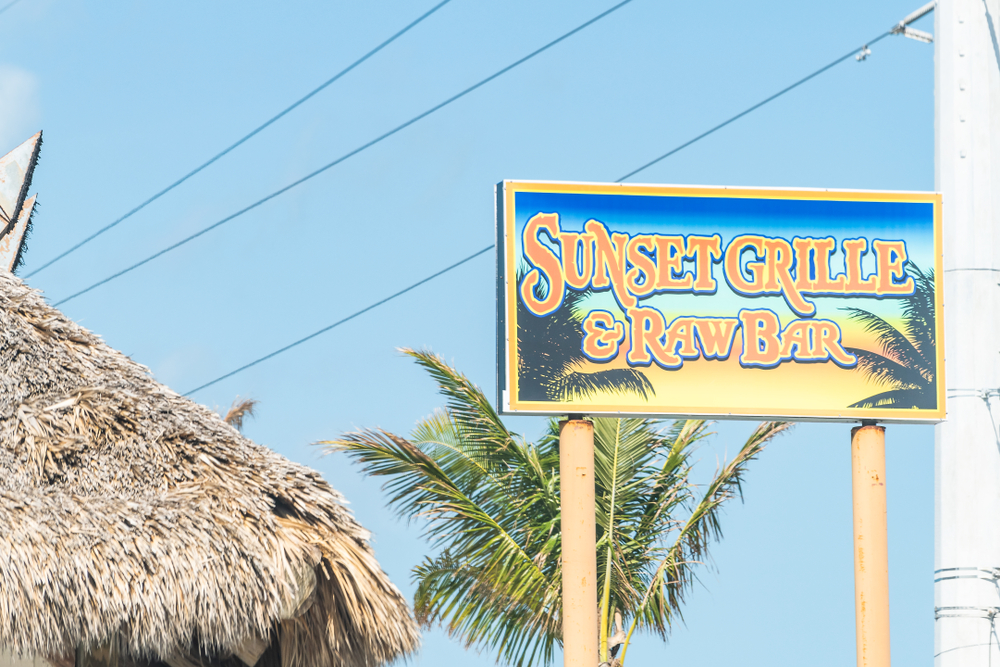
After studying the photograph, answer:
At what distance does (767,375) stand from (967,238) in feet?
8.62

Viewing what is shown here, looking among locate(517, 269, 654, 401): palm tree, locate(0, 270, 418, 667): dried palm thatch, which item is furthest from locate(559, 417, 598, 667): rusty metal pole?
locate(0, 270, 418, 667): dried palm thatch

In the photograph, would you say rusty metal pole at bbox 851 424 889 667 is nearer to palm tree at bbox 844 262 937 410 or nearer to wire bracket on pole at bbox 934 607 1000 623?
palm tree at bbox 844 262 937 410

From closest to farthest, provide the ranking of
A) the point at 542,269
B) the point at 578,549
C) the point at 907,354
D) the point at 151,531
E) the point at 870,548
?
the point at 151,531
the point at 578,549
the point at 870,548
the point at 542,269
the point at 907,354

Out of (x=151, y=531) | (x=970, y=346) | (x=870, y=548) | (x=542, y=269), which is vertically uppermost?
(x=542, y=269)

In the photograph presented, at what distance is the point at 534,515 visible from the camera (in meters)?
14.6

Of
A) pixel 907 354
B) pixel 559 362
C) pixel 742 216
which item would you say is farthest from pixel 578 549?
pixel 907 354

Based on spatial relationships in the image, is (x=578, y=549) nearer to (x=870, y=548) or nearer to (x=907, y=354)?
(x=870, y=548)

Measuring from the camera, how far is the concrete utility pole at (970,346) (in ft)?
39.8

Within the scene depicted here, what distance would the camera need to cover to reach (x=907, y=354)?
1138 centimetres

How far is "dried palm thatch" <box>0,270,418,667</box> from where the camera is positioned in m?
8.02

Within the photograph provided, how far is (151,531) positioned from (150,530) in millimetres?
12

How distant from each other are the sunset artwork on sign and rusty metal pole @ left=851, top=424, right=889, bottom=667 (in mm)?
Result: 274

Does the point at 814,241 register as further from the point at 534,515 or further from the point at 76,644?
the point at 76,644

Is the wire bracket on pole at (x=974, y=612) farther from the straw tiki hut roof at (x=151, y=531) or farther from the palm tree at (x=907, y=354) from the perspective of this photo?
the straw tiki hut roof at (x=151, y=531)
